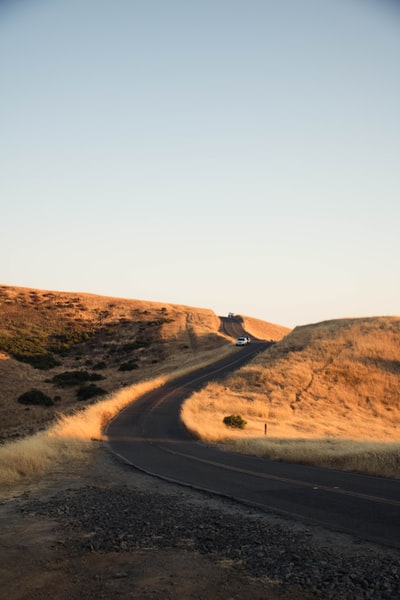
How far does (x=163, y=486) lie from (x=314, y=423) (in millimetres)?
25855

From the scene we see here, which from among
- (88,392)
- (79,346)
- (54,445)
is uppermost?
(79,346)

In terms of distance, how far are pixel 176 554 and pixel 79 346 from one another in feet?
248

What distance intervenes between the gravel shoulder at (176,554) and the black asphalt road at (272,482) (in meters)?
0.79

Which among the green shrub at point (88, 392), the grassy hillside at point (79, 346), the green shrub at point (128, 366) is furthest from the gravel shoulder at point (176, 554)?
the green shrub at point (128, 366)

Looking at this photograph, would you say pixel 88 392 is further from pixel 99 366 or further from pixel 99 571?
pixel 99 571

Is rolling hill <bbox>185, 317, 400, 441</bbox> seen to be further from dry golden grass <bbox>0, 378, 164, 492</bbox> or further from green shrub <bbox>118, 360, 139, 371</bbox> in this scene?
green shrub <bbox>118, 360, 139, 371</bbox>

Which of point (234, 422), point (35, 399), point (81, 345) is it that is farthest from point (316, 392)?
point (81, 345)

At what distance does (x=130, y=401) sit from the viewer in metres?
43.7

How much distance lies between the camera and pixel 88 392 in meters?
49.8

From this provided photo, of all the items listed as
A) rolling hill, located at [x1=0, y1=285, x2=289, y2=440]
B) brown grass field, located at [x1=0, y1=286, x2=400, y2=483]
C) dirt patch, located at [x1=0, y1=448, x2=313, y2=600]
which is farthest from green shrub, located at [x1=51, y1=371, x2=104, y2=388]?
dirt patch, located at [x1=0, y1=448, x2=313, y2=600]

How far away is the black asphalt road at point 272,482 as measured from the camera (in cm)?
1052

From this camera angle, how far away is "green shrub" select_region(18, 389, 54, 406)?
4616cm

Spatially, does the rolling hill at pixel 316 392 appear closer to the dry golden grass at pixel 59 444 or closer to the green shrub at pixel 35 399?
the dry golden grass at pixel 59 444

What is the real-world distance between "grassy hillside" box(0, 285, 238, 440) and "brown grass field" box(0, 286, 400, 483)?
234mm
